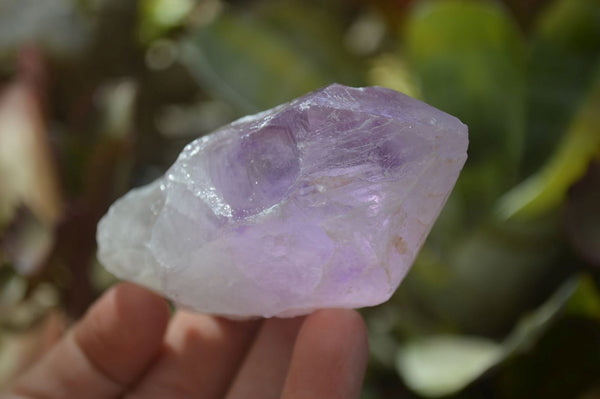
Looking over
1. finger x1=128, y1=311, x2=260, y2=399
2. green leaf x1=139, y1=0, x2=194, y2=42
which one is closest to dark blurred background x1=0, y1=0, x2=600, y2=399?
green leaf x1=139, y1=0, x2=194, y2=42

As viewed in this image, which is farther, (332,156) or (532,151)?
(532,151)

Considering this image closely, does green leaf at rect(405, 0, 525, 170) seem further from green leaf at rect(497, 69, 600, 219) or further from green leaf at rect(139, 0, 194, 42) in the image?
green leaf at rect(139, 0, 194, 42)

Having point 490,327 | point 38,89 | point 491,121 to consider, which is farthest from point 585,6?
point 38,89

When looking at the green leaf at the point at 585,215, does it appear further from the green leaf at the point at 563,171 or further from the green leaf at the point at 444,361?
the green leaf at the point at 444,361

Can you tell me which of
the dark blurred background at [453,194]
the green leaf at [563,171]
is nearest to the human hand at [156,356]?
the dark blurred background at [453,194]

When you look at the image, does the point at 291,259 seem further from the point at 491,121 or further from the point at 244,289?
the point at 491,121

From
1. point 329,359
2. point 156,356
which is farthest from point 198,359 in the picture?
point 329,359
